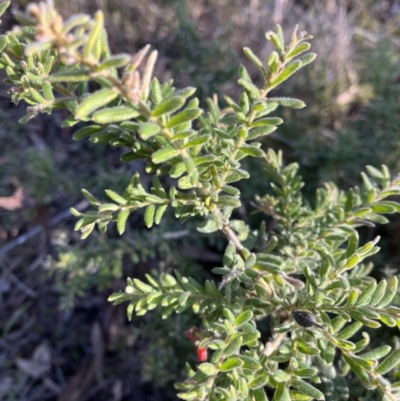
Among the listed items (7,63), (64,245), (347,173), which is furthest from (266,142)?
(7,63)

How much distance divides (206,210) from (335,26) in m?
3.08

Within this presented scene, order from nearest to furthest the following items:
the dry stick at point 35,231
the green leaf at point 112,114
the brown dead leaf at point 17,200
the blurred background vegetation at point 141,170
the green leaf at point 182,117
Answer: the green leaf at point 112,114 < the green leaf at point 182,117 < the blurred background vegetation at point 141,170 < the brown dead leaf at point 17,200 < the dry stick at point 35,231

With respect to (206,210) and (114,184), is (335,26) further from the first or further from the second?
(206,210)

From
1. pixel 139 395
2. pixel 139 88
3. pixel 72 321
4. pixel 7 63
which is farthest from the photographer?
pixel 72 321

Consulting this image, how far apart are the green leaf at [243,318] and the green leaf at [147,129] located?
575 mm

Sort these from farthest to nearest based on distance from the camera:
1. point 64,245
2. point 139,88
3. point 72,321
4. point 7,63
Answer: point 72,321
point 64,245
point 7,63
point 139,88

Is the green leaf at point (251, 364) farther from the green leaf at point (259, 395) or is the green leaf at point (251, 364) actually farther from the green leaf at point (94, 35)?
the green leaf at point (94, 35)

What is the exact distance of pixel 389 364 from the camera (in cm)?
113

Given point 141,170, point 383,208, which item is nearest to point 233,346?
point 383,208

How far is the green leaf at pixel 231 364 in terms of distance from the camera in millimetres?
1089

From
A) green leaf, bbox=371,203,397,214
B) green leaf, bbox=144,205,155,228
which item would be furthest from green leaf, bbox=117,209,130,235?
green leaf, bbox=371,203,397,214

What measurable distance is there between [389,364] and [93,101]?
39.9 inches

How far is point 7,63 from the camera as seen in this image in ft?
3.59

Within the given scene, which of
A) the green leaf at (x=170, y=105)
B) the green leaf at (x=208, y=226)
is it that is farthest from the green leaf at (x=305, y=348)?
the green leaf at (x=170, y=105)
